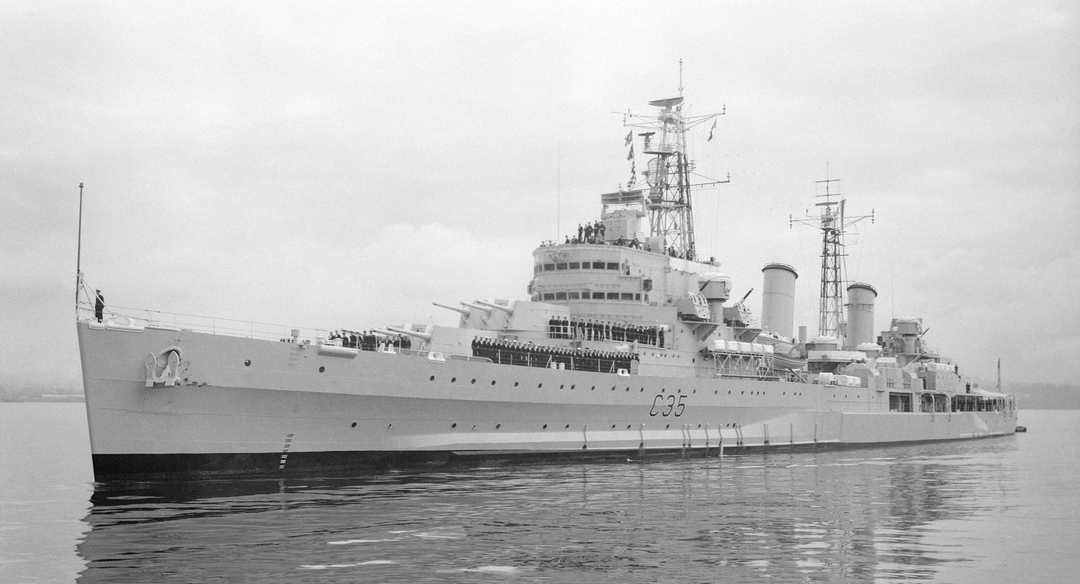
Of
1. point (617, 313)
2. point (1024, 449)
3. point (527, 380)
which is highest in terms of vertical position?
point (617, 313)

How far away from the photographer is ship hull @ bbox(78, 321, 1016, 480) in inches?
739

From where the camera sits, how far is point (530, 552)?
12977 millimetres

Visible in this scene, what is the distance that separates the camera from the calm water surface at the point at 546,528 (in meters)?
11.9

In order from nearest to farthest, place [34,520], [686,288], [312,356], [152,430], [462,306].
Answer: [34,520], [152,430], [312,356], [462,306], [686,288]

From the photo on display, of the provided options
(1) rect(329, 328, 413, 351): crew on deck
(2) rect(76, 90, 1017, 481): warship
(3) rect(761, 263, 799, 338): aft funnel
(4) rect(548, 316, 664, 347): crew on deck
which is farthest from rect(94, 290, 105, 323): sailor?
(3) rect(761, 263, 799, 338): aft funnel

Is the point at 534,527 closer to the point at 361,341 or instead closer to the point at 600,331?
the point at 361,341

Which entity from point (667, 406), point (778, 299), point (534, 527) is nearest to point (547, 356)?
point (667, 406)

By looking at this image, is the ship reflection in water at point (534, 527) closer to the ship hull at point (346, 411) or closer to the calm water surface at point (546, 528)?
the calm water surface at point (546, 528)

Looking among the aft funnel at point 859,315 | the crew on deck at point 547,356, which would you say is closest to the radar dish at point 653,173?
the crew on deck at point 547,356

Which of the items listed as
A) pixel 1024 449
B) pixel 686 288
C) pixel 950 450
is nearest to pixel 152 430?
pixel 686 288

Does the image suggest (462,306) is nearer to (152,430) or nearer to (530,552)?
(152,430)

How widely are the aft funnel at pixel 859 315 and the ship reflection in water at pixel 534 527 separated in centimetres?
2254

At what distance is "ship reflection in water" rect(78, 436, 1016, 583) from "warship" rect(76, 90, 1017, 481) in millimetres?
1114

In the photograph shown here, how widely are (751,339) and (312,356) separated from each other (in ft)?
63.0
